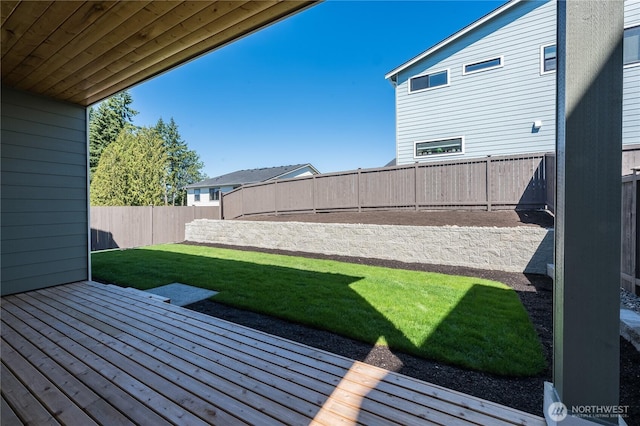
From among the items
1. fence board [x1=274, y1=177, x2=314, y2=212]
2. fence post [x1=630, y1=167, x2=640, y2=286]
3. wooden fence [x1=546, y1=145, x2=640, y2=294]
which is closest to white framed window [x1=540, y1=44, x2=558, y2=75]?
wooden fence [x1=546, y1=145, x2=640, y2=294]

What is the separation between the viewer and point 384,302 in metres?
3.59

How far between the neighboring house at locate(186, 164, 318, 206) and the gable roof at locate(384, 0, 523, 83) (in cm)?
1140

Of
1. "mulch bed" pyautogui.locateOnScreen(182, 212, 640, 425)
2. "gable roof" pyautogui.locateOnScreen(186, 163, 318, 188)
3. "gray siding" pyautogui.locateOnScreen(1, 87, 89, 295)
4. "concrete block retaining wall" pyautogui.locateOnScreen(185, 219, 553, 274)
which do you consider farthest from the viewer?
"gable roof" pyautogui.locateOnScreen(186, 163, 318, 188)

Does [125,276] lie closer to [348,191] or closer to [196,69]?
[348,191]

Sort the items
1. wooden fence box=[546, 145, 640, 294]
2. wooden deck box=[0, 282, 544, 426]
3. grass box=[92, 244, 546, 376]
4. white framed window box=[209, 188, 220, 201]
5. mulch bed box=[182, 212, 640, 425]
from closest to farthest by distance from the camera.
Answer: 1. wooden deck box=[0, 282, 544, 426]
2. mulch bed box=[182, 212, 640, 425]
3. grass box=[92, 244, 546, 376]
4. wooden fence box=[546, 145, 640, 294]
5. white framed window box=[209, 188, 220, 201]

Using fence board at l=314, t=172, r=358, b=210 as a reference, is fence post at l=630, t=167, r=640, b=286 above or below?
below

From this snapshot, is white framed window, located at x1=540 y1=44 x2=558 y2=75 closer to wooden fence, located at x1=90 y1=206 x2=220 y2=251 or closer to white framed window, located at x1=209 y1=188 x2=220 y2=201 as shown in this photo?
wooden fence, located at x1=90 y1=206 x2=220 y2=251

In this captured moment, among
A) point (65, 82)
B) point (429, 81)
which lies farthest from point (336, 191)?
point (65, 82)

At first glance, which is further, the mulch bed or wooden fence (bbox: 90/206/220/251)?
wooden fence (bbox: 90/206/220/251)

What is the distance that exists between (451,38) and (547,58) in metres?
2.88

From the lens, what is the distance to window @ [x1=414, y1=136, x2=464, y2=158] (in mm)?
9742

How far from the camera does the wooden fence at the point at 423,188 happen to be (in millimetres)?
6632

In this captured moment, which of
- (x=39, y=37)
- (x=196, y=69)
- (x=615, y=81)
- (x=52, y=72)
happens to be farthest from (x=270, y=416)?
(x=196, y=69)

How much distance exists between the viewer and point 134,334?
262 cm
